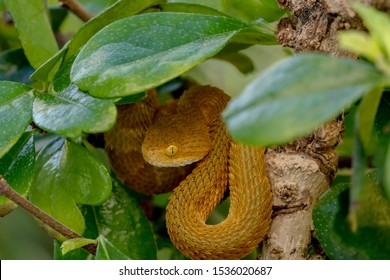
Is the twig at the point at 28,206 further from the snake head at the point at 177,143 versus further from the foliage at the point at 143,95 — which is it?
the snake head at the point at 177,143

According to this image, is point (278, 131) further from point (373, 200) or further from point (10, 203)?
point (10, 203)

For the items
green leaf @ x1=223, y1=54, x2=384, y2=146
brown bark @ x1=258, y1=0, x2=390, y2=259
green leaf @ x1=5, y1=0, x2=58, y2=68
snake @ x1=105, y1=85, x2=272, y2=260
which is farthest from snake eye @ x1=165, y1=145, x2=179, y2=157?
green leaf @ x1=223, y1=54, x2=384, y2=146

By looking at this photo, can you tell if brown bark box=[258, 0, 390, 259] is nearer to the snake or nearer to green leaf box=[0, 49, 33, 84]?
the snake

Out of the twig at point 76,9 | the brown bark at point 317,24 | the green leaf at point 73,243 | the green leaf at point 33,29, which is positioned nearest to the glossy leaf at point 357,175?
the brown bark at point 317,24

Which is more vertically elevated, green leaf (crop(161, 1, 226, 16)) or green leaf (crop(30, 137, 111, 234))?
green leaf (crop(161, 1, 226, 16))

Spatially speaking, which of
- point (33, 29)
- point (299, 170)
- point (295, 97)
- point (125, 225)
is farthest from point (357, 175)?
point (33, 29)
